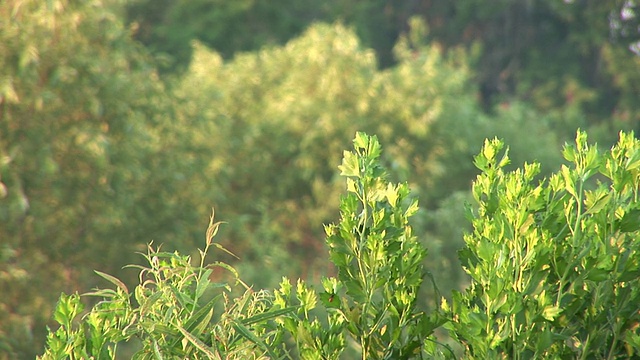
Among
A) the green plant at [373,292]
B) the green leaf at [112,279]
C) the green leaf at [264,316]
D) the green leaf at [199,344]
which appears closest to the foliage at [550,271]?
the green plant at [373,292]

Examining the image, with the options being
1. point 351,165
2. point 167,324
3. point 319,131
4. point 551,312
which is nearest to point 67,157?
point 319,131

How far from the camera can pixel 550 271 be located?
361 cm

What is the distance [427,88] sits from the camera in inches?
1096

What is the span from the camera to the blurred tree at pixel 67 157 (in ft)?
57.7

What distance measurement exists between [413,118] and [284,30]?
1807 cm

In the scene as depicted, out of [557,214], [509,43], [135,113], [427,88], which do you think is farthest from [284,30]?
[557,214]

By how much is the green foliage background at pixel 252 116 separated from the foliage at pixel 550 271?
13876 mm

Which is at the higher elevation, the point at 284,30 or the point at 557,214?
the point at 284,30

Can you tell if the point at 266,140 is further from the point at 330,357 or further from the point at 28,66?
the point at 330,357

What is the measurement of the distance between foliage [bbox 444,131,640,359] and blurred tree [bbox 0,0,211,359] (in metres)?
13.8

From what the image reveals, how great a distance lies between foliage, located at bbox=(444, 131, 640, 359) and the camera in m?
3.45

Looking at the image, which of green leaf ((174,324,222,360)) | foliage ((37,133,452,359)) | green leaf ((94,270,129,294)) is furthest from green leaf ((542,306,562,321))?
green leaf ((94,270,129,294))

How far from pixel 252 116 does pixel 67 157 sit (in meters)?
9.50

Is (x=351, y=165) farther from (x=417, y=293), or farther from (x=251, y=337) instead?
(x=251, y=337)
